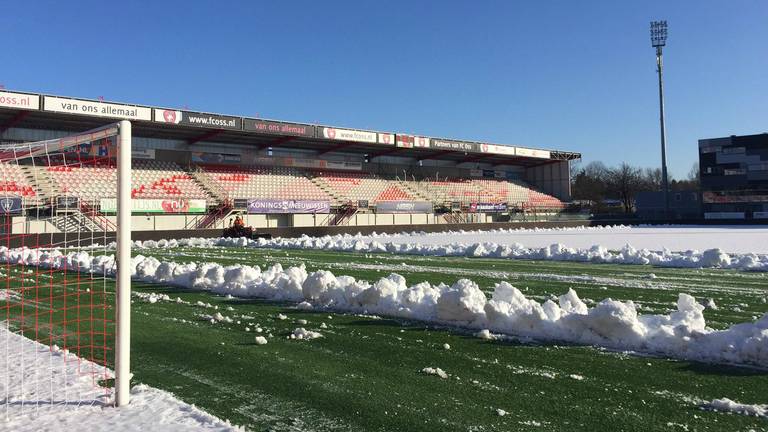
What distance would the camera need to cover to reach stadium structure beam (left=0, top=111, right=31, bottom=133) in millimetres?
30853

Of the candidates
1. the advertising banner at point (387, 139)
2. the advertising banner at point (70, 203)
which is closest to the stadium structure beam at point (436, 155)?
the advertising banner at point (387, 139)

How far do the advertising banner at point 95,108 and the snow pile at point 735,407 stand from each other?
3448 centimetres

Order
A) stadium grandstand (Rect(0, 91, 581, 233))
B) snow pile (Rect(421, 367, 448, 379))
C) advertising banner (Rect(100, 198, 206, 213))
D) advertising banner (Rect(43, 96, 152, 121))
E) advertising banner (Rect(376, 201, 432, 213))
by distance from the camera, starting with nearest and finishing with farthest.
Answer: snow pile (Rect(421, 367, 448, 379)) → advertising banner (Rect(43, 96, 152, 121)) → stadium grandstand (Rect(0, 91, 581, 233)) → advertising banner (Rect(100, 198, 206, 213)) → advertising banner (Rect(376, 201, 432, 213))

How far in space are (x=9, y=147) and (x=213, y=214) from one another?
31.0 metres

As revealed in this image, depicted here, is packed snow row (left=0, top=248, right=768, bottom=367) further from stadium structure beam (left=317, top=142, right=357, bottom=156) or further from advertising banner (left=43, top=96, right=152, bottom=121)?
stadium structure beam (left=317, top=142, right=357, bottom=156)

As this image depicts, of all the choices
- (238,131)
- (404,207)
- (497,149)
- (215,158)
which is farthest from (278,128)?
(497,149)

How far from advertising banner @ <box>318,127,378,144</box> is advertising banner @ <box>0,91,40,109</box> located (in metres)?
19.3

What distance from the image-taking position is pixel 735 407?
394cm

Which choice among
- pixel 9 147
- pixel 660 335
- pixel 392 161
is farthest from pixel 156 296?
pixel 392 161

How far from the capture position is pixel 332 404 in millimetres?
4188

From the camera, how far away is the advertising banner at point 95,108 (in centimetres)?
3070

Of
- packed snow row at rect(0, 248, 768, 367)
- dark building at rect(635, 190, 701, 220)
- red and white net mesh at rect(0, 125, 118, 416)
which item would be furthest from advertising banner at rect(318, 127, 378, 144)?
packed snow row at rect(0, 248, 768, 367)

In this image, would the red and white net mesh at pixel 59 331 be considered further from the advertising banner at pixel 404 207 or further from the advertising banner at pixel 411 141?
the advertising banner at pixel 411 141

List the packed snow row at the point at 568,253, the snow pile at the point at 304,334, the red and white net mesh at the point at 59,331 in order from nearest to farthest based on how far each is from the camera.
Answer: the red and white net mesh at the point at 59,331
the snow pile at the point at 304,334
the packed snow row at the point at 568,253
